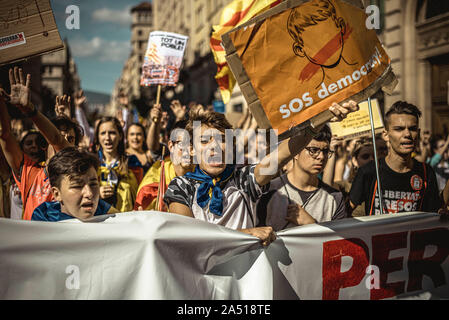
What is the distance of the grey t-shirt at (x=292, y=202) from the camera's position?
101 inches

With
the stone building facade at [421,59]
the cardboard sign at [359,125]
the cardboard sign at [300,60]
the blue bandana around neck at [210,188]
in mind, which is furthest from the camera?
the stone building facade at [421,59]

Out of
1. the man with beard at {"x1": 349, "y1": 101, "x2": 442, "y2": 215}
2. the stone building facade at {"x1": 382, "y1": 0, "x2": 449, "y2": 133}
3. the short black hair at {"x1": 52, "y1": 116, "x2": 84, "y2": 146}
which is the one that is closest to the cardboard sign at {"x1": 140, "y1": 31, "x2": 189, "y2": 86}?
the short black hair at {"x1": 52, "y1": 116, "x2": 84, "y2": 146}

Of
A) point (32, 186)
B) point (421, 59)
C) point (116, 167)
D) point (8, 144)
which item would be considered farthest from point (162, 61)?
point (421, 59)

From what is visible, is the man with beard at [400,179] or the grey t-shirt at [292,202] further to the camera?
the man with beard at [400,179]

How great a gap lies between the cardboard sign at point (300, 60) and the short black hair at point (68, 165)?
110 cm

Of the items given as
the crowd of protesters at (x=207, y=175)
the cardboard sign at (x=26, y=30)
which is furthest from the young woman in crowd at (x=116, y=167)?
the cardboard sign at (x=26, y=30)

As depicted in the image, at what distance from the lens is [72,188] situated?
2.27 meters

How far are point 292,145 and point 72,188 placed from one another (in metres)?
1.36

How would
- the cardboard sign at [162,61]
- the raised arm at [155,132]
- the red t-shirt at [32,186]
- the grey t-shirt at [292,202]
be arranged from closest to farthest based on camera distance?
the grey t-shirt at [292,202] → the red t-shirt at [32,186] → the raised arm at [155,132] → the cardboard sign at [162,61]

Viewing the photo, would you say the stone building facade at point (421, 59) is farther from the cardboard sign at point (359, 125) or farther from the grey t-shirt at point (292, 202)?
the grey t-shirt at point (292, 202)

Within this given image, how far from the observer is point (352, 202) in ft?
10.3

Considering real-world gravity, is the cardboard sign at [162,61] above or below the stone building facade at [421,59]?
below

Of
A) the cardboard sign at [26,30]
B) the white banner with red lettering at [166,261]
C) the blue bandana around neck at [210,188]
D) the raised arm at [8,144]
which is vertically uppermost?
the cardboard sign at [26,30]

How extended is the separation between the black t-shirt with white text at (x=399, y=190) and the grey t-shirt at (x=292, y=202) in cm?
30
